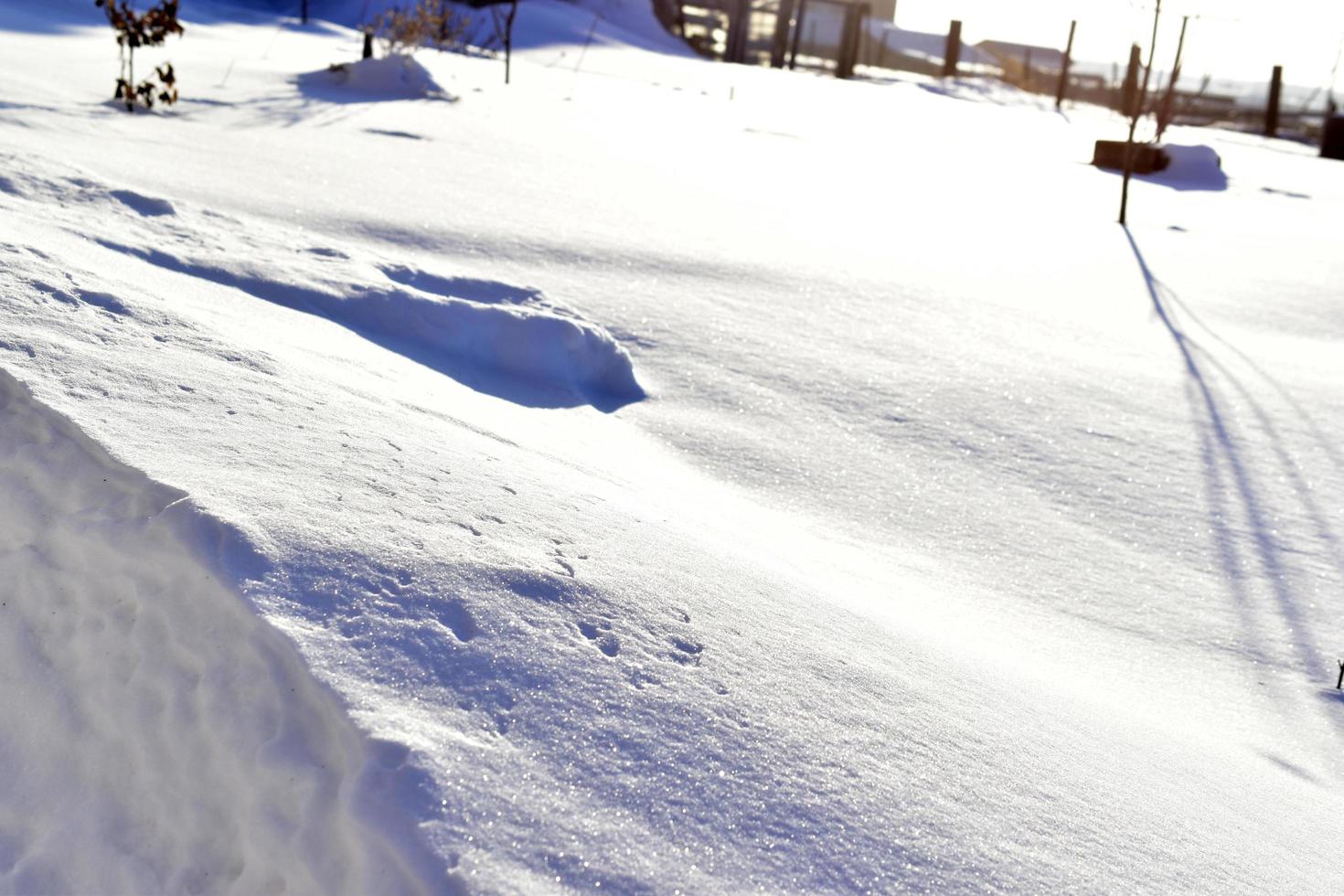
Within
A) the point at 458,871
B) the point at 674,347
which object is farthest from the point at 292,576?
the point at 674,347

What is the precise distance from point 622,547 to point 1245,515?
93.1 inches

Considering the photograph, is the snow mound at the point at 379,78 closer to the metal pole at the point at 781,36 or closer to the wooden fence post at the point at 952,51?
the metal pole at the point at 781,36

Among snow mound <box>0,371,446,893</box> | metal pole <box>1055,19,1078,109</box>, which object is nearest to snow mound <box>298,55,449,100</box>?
snow mound <box>0,371,446,893</box>

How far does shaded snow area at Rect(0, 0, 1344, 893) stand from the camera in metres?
1.45

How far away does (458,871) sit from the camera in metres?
1.25

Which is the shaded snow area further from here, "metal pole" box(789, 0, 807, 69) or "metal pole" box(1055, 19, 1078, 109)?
"metal pole" box(789, 0, 807, 69)

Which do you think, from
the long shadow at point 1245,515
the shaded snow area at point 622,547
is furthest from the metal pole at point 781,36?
the long shadow at point 1245,515

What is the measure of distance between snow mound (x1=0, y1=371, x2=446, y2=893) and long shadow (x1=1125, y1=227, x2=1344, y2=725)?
233 cm

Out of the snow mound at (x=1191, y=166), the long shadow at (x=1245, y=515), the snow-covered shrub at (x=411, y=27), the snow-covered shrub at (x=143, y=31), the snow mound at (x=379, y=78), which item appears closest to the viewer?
the long shadow at (x=1245, y=515)

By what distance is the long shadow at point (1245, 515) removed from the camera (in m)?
2.97

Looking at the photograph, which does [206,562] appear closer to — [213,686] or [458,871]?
[213,686]

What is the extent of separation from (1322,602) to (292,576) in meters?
2.76

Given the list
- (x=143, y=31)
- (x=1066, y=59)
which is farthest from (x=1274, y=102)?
(x=143, y=31)

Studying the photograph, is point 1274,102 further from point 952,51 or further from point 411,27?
point 411,27
